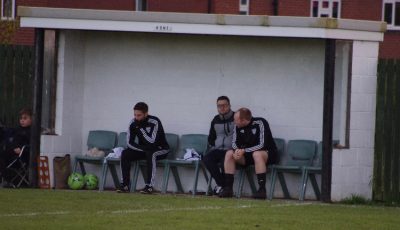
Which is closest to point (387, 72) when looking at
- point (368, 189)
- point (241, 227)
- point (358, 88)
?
point (358, 88)

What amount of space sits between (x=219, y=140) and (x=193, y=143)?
746 millimetres

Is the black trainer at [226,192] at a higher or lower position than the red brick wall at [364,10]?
lower

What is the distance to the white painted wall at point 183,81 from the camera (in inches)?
750

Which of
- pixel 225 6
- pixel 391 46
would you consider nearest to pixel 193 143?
pixel 225 6

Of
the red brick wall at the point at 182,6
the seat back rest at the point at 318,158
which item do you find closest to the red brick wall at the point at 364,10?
the red brick wall at the point at 182,6

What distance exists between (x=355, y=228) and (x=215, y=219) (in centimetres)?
155

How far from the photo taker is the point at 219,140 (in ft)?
61.6

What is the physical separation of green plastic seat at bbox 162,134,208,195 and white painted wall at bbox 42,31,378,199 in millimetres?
260

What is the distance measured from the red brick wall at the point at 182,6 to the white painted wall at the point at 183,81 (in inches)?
709

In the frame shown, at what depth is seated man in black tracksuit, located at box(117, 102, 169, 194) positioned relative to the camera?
18.9 metres

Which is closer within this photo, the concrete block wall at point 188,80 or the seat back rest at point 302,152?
the seat back rest at point 302,152

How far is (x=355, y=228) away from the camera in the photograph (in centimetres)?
1405

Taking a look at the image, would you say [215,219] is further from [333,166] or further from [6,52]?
[6,52]

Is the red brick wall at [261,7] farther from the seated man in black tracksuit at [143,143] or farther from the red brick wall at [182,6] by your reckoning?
the seated man in black tracksuit at [143,143]
